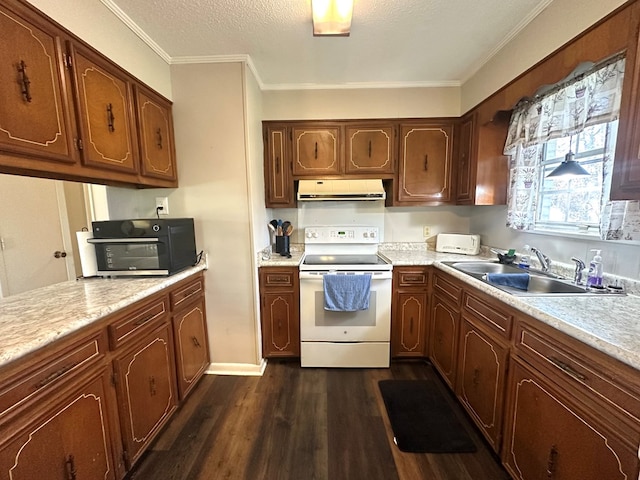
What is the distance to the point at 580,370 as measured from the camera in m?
0.91

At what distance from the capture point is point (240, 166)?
2.02m

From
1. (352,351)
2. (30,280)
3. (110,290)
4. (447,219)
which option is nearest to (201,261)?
(110,290)

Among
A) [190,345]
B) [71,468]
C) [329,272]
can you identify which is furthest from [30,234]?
[329,272]

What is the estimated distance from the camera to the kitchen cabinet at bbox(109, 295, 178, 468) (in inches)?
49.6

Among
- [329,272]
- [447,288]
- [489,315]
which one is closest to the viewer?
[489,315]

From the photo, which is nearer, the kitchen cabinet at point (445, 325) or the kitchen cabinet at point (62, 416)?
the kitchen cabinet at point (62, 416)

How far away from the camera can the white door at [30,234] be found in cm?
138

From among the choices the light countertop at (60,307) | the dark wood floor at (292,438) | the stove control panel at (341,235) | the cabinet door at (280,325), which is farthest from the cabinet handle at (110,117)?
the dark wood floor at (292,438)

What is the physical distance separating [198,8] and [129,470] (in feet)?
8.18

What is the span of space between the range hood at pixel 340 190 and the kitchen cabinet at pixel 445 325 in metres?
0.91

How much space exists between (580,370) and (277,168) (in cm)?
235

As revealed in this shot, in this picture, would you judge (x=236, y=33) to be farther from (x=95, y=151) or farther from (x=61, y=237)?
(x=61, y=237)

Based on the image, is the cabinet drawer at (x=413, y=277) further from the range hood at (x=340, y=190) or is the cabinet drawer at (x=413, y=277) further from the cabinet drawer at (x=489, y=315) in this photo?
the range hood at (x=340, y=190)

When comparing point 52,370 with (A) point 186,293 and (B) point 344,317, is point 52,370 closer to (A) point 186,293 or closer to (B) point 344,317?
(A) point 186,293
